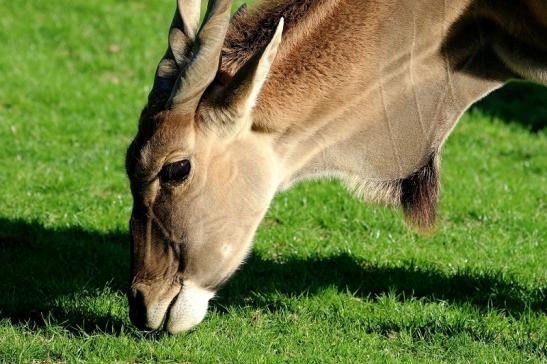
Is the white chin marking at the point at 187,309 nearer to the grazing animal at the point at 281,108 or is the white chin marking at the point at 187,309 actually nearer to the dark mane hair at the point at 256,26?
the grazing animal at the point at 281,108

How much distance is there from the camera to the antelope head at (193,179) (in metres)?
5.49

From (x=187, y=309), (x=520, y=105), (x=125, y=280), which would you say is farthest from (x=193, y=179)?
(x=520, y=105)

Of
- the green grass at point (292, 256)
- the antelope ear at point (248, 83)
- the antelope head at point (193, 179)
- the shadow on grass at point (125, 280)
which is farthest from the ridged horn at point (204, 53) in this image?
the shadow on grass at point (125, 280)

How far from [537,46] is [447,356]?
1.78m

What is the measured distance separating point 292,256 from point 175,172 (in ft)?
7.17

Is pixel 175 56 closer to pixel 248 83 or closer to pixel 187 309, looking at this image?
pixel 248 83

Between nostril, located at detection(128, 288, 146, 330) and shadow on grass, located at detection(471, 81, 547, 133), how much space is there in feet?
20.3

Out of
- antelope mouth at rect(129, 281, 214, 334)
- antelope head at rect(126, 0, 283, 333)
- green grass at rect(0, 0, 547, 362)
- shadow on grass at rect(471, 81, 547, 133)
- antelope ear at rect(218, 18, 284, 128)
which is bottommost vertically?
shadow on grass at rect(471, 81, 547, 133)

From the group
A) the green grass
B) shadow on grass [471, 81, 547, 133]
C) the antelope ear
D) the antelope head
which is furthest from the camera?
shadow on grass [471, 81, 547, 133]

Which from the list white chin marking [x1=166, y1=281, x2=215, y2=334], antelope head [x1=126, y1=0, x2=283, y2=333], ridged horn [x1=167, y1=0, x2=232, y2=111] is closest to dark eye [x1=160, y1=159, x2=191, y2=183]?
antelope head [x1=126, y1=0, x2=283, y2=333]

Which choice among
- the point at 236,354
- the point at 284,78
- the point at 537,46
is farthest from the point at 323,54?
the point at 236,354

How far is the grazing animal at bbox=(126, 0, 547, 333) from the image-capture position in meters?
5.56

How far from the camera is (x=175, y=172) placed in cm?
556

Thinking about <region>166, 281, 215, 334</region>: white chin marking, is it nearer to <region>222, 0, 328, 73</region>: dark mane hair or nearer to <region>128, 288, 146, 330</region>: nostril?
<region>128, 288, 146, 330</region>: nostril
